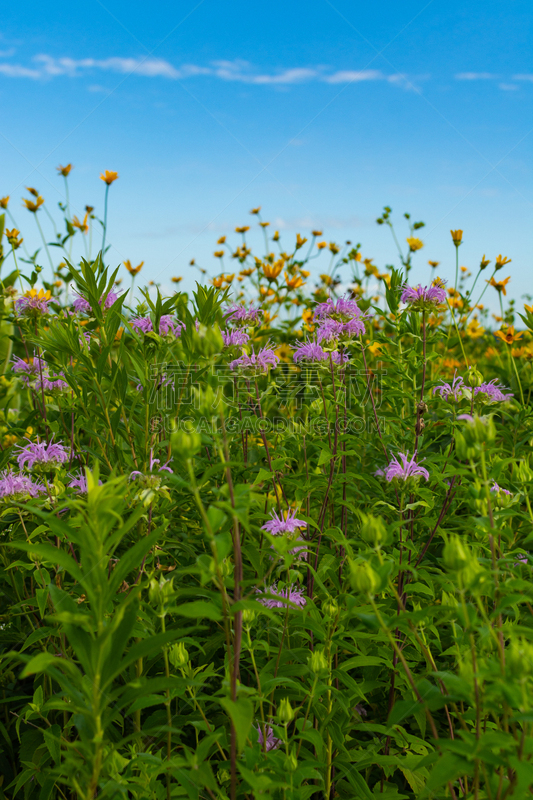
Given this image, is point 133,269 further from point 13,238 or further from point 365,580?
point 365,580

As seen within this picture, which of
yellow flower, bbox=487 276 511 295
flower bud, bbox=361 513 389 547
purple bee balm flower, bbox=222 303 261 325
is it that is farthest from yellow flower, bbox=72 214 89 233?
flower bud, bbox=361 513 389 547

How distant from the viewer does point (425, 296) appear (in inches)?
90.4

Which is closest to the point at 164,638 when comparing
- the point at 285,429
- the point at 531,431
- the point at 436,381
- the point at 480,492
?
the point at 480,492

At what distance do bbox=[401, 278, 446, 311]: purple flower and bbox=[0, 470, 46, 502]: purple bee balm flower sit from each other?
5.44 ft

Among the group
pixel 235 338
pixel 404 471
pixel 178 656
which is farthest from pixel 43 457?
pixel 404 471

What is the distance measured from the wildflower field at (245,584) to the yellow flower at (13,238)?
658 mm

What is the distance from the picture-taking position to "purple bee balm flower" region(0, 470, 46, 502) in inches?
68.4

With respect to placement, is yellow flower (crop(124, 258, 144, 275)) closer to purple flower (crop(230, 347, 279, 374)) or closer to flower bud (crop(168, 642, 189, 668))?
purple flower (crop(230, 347, 279, 374))

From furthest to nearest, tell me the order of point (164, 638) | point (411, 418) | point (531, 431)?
point (531, 431), point (411, 418), point (164, 638)

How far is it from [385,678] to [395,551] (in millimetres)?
449

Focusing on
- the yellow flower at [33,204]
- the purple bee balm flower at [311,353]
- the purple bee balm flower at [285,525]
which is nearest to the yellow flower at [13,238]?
the yellow flower at [33,204]

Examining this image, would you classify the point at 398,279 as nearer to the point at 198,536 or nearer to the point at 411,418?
the point at 411,418

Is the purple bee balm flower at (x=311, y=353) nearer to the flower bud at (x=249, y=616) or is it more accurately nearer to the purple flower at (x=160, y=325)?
the purple flower at (x=160, y=325)

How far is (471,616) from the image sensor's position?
89 cm
